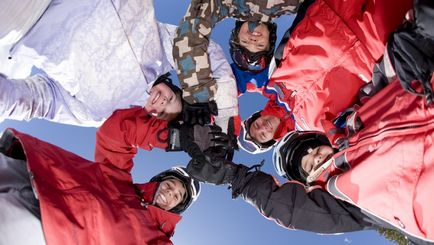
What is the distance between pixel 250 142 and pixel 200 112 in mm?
1401

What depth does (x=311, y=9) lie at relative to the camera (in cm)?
342

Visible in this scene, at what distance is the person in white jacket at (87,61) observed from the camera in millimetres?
3633

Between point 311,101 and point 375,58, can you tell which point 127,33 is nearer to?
point 311,101

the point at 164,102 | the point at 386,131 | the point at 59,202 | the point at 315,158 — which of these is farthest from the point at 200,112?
the point at 386,131

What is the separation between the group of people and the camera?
7.36 feet

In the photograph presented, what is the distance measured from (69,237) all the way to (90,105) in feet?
7.29

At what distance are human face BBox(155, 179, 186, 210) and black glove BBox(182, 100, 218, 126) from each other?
4.02ft

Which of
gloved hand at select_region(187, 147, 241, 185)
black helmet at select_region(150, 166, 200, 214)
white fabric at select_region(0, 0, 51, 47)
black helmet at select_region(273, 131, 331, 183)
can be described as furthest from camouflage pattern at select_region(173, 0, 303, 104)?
black helmet at select_region(150, 166, 200, 214)

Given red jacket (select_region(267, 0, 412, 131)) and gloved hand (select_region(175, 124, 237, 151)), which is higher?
red jacket (select_region(267, 0, 412, 131))

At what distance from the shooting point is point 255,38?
4.29 meters

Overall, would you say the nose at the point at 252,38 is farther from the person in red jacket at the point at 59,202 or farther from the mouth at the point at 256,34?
the person in red jacket at the point at 59,202

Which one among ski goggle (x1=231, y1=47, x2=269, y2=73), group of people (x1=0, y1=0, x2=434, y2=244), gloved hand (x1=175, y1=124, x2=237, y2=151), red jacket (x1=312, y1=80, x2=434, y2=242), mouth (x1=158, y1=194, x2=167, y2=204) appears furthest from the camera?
mouth (x1=158, y1=194, x2=167, y2=204)

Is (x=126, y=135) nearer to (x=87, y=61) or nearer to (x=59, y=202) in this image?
(x=87, y=61)

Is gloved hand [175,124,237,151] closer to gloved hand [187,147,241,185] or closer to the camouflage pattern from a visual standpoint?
gloved hand [187,147,241,185]
